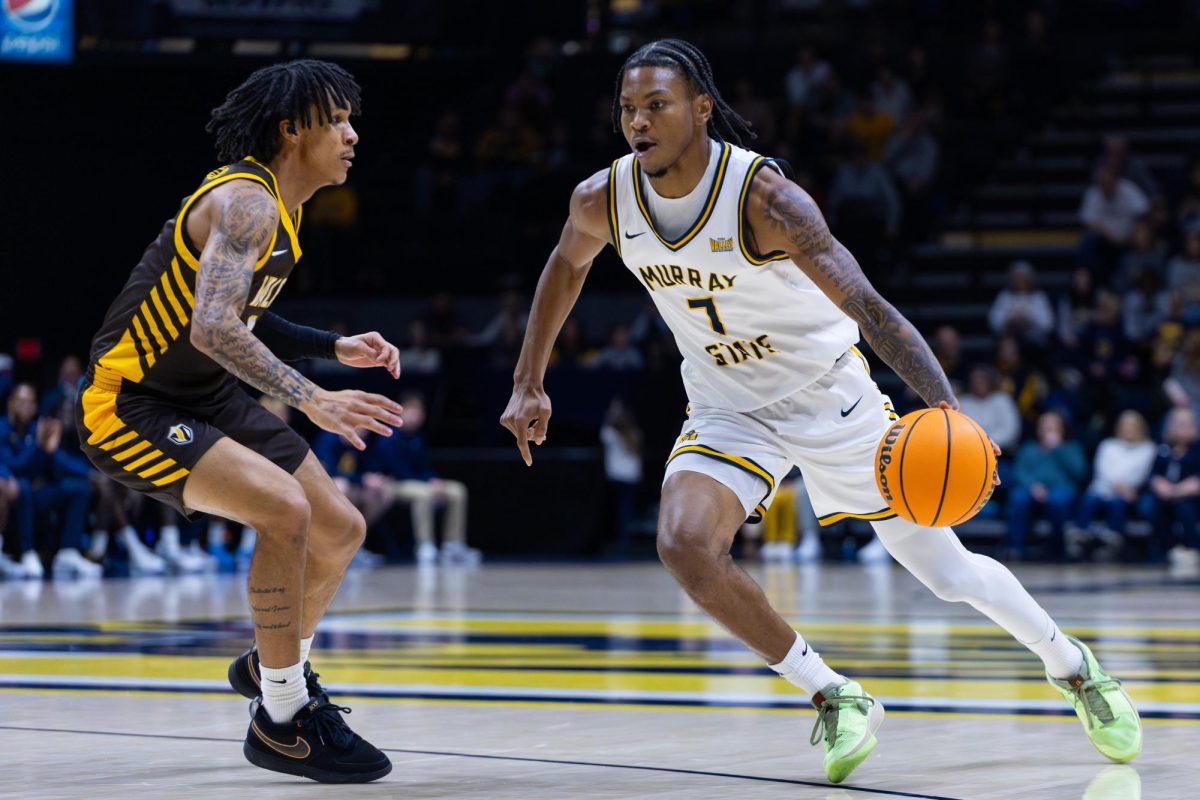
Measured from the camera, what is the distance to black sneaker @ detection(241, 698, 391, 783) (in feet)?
14.3

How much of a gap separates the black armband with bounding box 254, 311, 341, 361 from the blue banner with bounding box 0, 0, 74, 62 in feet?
33.2

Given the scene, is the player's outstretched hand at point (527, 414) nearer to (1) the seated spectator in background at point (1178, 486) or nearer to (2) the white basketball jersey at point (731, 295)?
(2) the white basketball jersey at point (731, 295)

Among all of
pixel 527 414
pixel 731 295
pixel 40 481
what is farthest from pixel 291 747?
pixel 40 481

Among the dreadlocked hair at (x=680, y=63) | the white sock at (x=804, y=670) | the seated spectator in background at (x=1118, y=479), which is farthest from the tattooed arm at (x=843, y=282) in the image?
the seated spectator in background at (x=1118, y=479)

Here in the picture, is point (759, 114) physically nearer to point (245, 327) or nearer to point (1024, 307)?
point (1024, 307)

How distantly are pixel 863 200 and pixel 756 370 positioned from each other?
472 inches

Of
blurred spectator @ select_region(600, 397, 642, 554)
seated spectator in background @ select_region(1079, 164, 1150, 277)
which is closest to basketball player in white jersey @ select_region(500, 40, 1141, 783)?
blurred spectator @ select_region(600, 397, 642, 554)

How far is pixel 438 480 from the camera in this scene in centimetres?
1495

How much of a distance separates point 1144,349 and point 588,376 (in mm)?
4556

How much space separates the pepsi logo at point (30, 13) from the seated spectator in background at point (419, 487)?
4.19 meters

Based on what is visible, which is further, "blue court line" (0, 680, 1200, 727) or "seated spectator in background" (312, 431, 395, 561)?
"seated spectator in background" (312, 431, 395, 561)

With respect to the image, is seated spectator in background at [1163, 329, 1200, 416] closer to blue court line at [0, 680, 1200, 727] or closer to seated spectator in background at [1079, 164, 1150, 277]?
seated spectator in background at [1079, 164, 1150, 277]

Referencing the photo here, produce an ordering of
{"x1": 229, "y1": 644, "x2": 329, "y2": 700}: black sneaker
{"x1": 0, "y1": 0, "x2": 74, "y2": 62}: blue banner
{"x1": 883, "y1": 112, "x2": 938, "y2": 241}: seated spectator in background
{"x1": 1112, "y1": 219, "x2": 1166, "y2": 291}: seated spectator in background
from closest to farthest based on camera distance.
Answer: {"x1": 229, "y1": 644, "x2": 329, "y2": 700}: black sneaker < {"x1": 0, "y1": 0, "x2": 74, "y2": 62}: blue banner < {"x1": 1112, "y1": 219, "x2": 1166, "y2": 291}: seated spectator in background < {"x1": 883, "y1": 112, "x2": 938, "y2": 241}: seated spectator in background

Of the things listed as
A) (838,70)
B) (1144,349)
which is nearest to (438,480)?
(1144,349)
